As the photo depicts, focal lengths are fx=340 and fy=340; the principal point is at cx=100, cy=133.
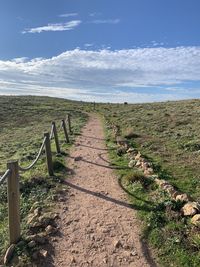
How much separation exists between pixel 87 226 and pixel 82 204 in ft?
4.51

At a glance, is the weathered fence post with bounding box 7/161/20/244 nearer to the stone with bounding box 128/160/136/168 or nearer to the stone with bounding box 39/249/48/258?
the stone with bounding box 39/249/48/258

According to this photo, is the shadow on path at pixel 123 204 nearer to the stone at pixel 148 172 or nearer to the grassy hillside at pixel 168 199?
the grassy hillside at pixel 168 199

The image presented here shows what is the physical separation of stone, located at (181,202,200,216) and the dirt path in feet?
3.83

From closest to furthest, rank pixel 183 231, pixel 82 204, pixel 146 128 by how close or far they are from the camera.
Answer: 1. pixel 183 231
2. pixel 82 204
3. pixel 146 128

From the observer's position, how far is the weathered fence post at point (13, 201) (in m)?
6.55

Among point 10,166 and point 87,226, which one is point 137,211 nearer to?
point 87,226

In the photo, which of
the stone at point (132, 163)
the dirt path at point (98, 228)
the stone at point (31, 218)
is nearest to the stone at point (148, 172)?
the dirt path at point (98, 228)

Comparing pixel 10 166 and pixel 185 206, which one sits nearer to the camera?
pixel 10 166

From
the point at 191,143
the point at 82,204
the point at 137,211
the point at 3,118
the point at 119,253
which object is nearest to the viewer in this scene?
the point at 119,253

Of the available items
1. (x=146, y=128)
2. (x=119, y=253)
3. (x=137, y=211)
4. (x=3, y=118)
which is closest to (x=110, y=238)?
(x=119, y=253)

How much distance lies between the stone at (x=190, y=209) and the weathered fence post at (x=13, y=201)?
371 centimetres

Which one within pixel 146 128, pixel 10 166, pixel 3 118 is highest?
pixel 10 166

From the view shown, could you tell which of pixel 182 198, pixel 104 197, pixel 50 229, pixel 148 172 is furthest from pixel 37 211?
pixel 148 172

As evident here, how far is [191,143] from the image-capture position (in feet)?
54.0
